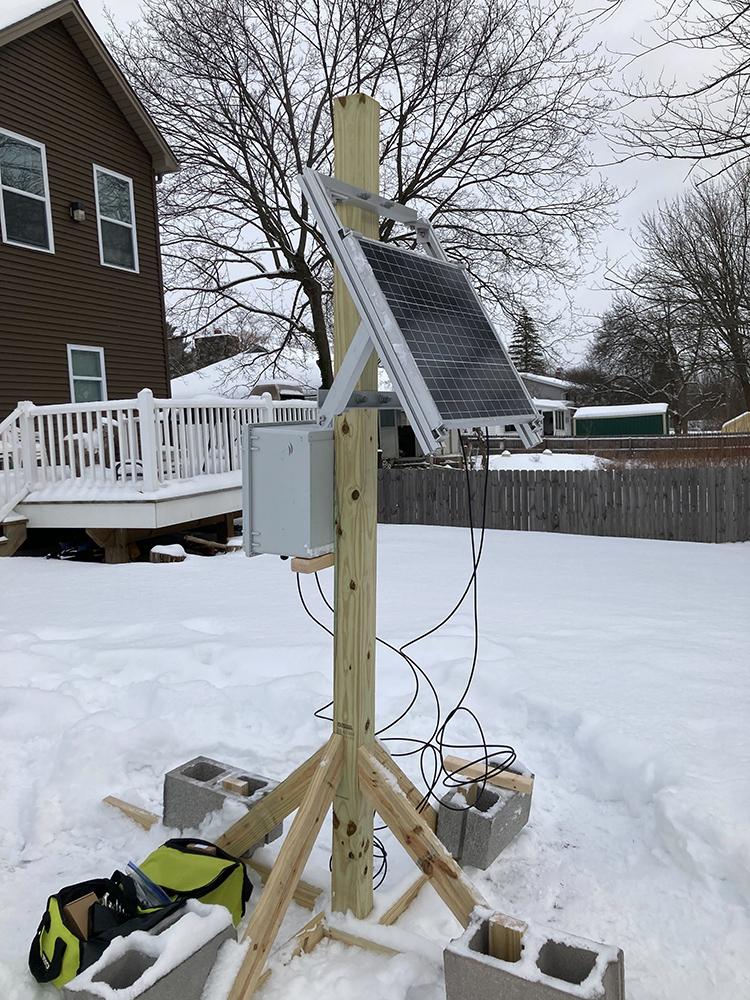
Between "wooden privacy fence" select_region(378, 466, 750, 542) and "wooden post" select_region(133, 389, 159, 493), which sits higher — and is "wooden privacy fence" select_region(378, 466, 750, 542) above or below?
below

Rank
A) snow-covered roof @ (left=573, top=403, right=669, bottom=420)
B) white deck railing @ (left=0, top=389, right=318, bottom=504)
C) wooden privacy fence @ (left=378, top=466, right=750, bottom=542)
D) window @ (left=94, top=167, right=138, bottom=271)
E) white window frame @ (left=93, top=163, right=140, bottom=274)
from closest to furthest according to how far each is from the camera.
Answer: white deck railing @ (left=0, top=389, right=318, bottom=504), wooden privacy fence @ (left=378, top=466, right=750, bottom=542), white window frame @ (left=93, top=163, right=140, bottom=274), window @ (left=94, top=167, right=138, bottom=271), snow-covered roof @ (left=573, top=403, right=669, bottom=420)

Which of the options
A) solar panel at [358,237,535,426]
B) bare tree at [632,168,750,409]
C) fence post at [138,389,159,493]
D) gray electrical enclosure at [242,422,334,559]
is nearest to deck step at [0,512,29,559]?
fence post at [138,389,159,493]

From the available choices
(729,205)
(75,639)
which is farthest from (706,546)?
(729,205)

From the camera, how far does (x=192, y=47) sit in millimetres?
16047

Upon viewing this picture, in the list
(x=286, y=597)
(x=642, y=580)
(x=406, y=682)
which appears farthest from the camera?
(x=642, y=580)

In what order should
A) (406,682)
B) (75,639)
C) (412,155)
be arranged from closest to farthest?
1. (406,682)
2. (75,639)
3. (412,155)

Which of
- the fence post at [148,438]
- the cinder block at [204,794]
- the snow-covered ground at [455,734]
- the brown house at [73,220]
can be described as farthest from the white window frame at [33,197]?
the cinder block at [204,794]

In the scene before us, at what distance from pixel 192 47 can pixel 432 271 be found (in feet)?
54.1

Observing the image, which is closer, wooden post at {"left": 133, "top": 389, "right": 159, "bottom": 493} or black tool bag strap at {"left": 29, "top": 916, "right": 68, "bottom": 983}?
black tool bag strap at {"left": 29, "top": 916, "right": 68, "bottom": 983}

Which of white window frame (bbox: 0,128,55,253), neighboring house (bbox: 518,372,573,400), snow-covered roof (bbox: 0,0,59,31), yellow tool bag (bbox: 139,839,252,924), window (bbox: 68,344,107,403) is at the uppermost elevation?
snow-covered roof (bbox: 0,0,59,31)

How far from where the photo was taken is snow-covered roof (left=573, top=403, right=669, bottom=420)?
125 feet

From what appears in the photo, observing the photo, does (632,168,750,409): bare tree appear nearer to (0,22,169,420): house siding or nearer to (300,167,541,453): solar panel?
(0,22,169,420): house siding

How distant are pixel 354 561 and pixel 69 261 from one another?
37.0 feet

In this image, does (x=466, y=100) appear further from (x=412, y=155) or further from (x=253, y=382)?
(x=253, y=382)
